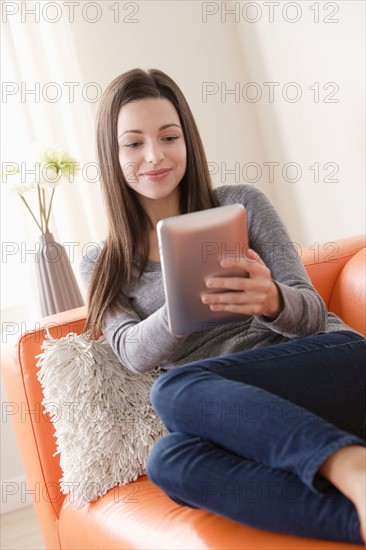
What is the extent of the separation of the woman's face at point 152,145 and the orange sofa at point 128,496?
0.34 meters

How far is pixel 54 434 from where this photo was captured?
159 cm

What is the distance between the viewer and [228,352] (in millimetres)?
1503

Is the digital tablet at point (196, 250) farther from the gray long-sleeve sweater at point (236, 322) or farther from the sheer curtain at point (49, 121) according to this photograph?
the sheer curtain at point (49, 121)

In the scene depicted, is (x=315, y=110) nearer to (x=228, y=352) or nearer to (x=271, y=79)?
(x=271, y=79)

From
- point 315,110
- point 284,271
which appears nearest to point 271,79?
point 315,110

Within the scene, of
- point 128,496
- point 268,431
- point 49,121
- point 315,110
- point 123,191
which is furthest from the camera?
point 49,121

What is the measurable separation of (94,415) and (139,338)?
0.67ft

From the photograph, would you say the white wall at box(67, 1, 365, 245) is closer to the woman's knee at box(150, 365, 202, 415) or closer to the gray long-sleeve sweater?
the gray long-sleeve sweater

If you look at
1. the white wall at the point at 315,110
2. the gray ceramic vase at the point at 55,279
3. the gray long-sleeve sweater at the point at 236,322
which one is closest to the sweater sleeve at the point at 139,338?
the gray long-sleeve sweater at the point at 236,322

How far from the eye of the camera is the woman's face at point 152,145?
1.62 metres

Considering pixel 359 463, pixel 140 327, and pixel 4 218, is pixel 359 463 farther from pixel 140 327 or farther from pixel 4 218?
pixel 4 218

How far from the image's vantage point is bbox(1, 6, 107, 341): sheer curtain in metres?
2.75

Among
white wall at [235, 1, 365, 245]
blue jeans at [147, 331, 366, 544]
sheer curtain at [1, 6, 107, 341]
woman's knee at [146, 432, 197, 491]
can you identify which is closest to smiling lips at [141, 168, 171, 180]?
blue jeans at [147, 331, 366, 544]

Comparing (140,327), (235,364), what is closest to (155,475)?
(235,364)
